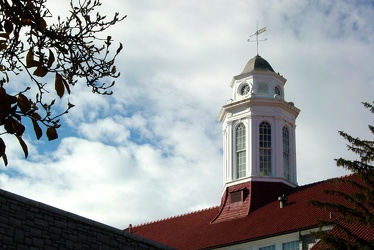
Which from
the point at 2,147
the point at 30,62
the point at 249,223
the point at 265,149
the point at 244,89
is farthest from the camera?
the point at 244,89

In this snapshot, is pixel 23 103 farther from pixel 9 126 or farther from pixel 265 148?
pixel 265 148

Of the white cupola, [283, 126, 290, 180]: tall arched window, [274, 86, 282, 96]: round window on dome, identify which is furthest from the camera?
[274, 86, 282, 96]: round window on dome

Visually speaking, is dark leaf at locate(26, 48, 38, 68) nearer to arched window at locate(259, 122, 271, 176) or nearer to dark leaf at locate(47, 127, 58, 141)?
dark leaf at locate(47, 127, 58, 141)

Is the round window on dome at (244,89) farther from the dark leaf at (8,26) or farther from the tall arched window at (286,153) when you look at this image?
the dark leaf at (8,26)

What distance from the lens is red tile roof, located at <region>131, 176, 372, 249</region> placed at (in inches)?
1248

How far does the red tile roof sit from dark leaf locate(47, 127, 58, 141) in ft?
76.3

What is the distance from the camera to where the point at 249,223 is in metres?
34.2

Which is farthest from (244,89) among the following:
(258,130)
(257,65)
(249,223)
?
(249,223)

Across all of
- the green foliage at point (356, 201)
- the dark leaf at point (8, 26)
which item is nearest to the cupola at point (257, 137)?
the green foliage at point (356, 201)

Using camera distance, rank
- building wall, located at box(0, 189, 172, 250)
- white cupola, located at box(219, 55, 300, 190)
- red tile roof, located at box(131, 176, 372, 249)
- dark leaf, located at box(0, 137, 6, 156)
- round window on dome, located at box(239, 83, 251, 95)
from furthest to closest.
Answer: round window on dome, located at box(239, 83, 251, 95) → white cupola, located at box(219, 55, 300, 190) → red tile roof, located at box(131, 176, 372, 249) → building wall, located at box(0, 189, 172, 250) → dark leaf, located at box(0, 137, 6, 156)

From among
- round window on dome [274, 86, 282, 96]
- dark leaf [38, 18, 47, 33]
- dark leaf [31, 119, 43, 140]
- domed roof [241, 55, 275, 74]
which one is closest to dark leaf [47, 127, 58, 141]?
dark leaf [31, 119, 43, 140]

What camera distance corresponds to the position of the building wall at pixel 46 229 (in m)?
14.2

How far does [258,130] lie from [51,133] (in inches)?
1265

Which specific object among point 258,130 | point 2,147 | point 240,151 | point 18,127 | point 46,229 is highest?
point 258,130
